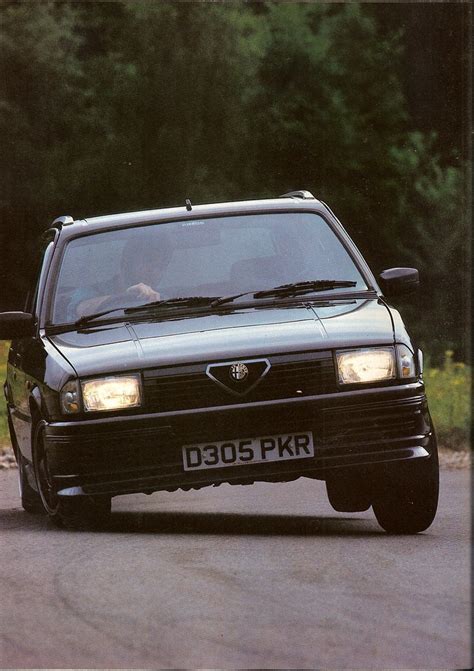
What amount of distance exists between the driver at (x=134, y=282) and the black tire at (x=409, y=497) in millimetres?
1590

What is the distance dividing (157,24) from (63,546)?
3215 centimetres

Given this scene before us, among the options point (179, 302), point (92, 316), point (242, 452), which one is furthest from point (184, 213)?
point (242, 452)

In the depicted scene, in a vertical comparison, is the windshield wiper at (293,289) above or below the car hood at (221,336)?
above

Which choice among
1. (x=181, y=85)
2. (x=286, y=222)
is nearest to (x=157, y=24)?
(x=181, y=85)

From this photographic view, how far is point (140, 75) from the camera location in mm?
40531

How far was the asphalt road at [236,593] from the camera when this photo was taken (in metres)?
5.01

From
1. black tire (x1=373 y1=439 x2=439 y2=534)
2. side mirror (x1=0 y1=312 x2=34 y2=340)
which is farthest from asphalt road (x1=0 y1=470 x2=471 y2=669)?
side mirror (x1=0 y1=312 x2=34 y2=340)

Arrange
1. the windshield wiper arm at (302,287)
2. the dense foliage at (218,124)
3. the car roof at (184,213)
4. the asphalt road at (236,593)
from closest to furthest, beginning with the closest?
the asphalt road at (236,593) → the windshield wiper arm at (302,287) → the car roof at (184,213) → the dense foliage at (218,124)

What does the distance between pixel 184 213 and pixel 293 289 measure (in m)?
0.91

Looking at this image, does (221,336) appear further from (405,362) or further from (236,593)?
(236,593)

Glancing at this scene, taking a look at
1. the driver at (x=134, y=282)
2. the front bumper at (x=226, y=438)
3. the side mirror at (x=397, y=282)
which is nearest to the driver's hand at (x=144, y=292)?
the driver at (x=134, y=282)

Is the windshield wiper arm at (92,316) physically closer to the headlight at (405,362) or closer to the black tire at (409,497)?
the headlight at (405,362)

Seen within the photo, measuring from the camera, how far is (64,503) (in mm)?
8031

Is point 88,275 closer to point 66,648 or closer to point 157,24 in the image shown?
point 66,648
